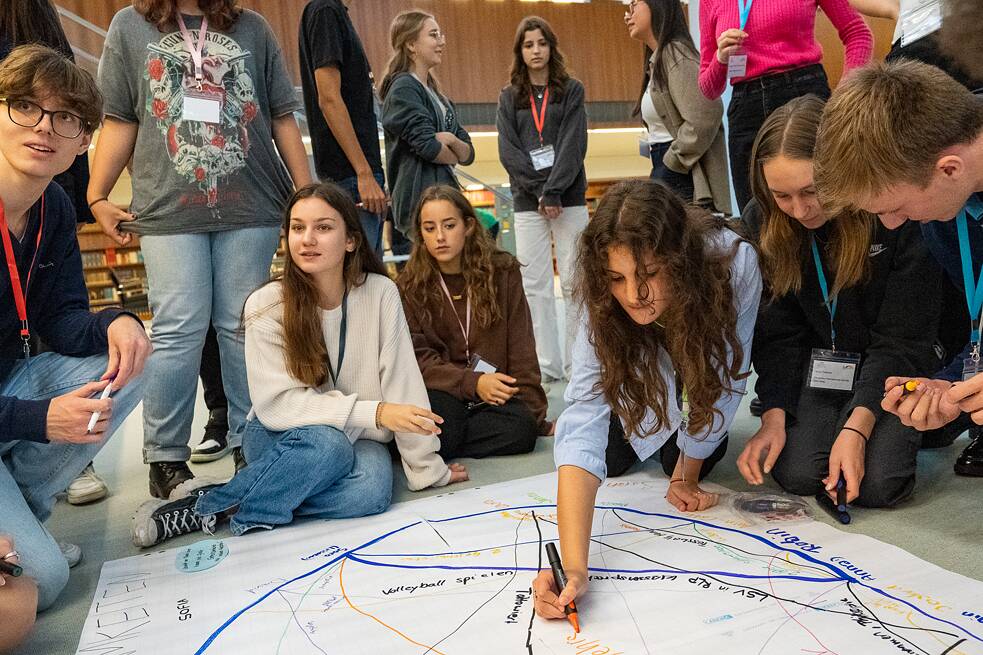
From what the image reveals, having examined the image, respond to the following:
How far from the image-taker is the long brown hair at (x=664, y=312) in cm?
131

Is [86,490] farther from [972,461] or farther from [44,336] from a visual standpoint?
[972,461]

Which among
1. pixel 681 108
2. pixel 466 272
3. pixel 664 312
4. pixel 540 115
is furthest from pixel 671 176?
pixel 664 312

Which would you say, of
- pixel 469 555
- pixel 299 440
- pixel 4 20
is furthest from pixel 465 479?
pixel 4 20

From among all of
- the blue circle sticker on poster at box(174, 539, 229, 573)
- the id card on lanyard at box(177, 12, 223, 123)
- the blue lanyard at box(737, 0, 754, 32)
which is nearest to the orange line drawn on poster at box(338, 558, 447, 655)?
the blue circle sticker on poster at box(174, 539, 229, 573)

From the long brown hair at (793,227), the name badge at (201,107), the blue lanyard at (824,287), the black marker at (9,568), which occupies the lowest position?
the black marker at (9,568)

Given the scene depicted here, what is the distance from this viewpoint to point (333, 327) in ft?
6.49

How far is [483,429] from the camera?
2.28m

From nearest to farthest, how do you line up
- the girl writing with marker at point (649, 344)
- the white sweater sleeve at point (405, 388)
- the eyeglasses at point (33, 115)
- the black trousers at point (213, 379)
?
the girl writing with marker at point (649, 344) < the eyeglasses at point (33, 115) < the white sweater sleeve at point (405, 388) < the black trousers at point (213, 379)

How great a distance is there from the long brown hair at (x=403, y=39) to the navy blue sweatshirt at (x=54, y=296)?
151cm

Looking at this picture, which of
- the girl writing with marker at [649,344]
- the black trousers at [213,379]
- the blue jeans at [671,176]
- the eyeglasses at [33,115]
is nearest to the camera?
the girl writing with marker at [649,344]

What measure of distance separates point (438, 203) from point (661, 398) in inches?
49.9

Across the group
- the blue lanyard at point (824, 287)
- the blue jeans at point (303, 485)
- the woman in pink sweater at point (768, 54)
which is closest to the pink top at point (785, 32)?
the woman in pink sweater at point (768, 54)

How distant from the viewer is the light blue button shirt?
4.28 feet

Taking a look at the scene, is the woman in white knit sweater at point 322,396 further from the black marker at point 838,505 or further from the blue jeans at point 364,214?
the black marker at point 838,505
